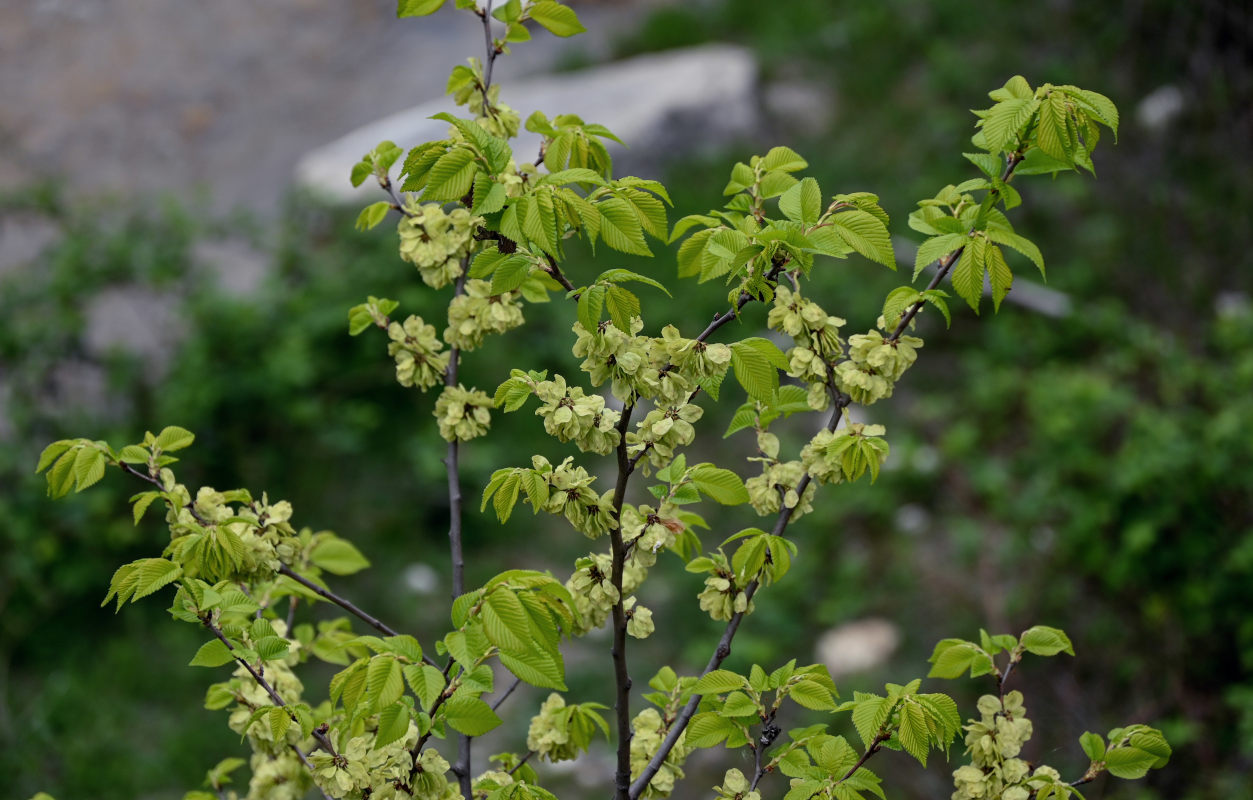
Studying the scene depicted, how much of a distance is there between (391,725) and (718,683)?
0.47 meters

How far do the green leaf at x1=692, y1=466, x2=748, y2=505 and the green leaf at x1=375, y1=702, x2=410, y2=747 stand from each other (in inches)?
20.3

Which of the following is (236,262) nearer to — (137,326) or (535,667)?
(137,326)

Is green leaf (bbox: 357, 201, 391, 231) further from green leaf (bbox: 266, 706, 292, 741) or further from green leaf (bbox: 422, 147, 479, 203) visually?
green leaf (bbox: 266, 706, 292, 741)

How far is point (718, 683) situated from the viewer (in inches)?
60.8

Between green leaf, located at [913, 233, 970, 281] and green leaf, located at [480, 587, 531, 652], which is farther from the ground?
green leaf, located at [913, 233, 970, 281]

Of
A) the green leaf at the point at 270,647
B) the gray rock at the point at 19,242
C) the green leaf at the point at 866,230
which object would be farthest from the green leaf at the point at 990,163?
the gray rock at the point at 19,242

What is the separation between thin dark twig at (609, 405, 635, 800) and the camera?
1.49 meters

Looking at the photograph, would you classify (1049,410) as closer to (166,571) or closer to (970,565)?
(970,565)

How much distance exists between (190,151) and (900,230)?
448 cm

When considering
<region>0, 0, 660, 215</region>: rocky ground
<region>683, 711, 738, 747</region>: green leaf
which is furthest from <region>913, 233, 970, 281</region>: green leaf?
<region>0, 0, 660, 215</region>: rocky ground

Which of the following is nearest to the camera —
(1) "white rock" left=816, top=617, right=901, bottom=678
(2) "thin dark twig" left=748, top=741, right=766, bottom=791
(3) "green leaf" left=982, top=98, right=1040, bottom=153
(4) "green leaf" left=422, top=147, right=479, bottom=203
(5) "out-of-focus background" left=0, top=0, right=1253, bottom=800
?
(4) "green leaf" left=422, top=147, right=479, bottom=203

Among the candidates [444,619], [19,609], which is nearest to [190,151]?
[19,609]

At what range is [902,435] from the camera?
4660 mm

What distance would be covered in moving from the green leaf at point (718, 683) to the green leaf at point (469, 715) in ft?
1.00
